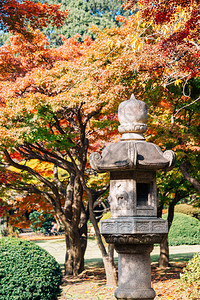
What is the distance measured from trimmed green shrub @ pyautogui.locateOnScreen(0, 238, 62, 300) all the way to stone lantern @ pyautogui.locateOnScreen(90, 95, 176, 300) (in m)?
2.82

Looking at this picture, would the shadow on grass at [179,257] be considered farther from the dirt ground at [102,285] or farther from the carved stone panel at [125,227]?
the carved stone panel at [125,227]

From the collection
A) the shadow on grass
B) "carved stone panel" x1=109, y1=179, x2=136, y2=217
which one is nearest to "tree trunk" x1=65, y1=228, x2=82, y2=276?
the shadow on grass

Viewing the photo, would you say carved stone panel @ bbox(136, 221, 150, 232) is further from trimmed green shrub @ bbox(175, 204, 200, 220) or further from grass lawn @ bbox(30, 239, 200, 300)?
trimmed green shrub @ bbox(175, 204, 200, 220)

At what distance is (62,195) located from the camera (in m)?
16.9

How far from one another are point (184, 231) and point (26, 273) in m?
19.5

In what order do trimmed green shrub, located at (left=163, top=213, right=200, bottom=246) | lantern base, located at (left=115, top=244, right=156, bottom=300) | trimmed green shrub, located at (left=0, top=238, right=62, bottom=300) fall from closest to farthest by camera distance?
lantern base, located at (left=115, top=244, right=156, bottom=300)
trimmed green shrub, located at (left=0, top=238, right=62, bottom=300)
trimmed green shrub, located at (left=163, top=213, right=200, bottom=246)

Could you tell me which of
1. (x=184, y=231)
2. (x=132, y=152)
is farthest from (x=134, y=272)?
(x=184, y=231)

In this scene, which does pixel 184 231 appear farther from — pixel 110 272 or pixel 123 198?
pixel 123 198

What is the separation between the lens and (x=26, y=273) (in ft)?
26.2

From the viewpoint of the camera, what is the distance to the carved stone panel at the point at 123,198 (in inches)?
224

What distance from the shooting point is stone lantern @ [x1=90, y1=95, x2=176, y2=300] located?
18.0ft

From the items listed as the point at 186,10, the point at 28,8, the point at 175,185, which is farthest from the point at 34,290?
the point at 175,185

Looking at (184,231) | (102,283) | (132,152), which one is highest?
(132,152)

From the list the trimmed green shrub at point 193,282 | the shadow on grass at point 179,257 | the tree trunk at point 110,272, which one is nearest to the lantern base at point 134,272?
the trimmed green shrub at point 193,282
